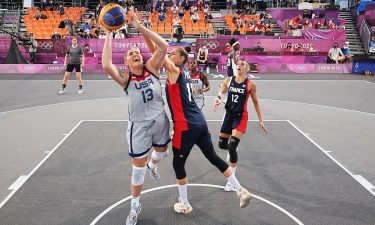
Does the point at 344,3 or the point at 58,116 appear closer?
the point at 58,116

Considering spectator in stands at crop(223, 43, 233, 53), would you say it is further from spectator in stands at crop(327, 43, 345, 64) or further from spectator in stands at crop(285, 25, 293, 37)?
spectator in stands at crop(327, 43, 345, 64)

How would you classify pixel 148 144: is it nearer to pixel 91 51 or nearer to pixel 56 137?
pixel 56 137

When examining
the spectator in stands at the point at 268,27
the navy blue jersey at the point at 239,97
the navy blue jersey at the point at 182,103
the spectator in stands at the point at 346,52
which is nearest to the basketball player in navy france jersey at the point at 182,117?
the navy blue jersey at the point at 182,103

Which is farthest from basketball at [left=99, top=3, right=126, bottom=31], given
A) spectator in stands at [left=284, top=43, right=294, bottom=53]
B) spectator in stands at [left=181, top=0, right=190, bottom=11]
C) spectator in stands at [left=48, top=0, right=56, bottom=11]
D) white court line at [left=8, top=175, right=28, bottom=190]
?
spectator in stands at [left=48, top=0, right=56, bottom=11]

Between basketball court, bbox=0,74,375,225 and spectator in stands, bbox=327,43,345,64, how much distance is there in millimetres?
10548

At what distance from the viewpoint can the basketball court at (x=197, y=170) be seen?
5.36 metres

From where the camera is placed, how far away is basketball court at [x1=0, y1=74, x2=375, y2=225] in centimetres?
536

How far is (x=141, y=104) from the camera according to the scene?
16.0 ft

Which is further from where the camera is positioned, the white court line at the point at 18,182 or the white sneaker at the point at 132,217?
the white court line at the point at 18,182

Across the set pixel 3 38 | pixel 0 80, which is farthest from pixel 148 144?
pixel 3 38

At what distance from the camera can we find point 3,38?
897 inches

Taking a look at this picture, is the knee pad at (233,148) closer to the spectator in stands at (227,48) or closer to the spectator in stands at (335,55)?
the spectator in stands at (227,48)

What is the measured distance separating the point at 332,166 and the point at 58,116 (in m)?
7.72

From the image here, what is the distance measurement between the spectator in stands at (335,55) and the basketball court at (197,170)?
34.6 feet
